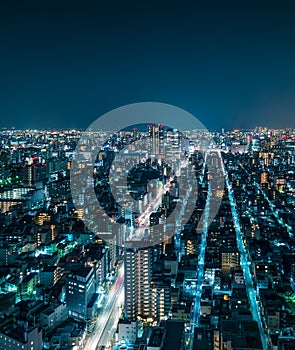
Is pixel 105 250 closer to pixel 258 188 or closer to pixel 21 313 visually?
pixel 21 313

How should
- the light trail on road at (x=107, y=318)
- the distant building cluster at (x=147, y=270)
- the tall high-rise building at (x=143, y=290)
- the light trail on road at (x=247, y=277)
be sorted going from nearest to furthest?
1. the distant building cluster at (x=147, y=270)
2. the light trail on road at (x=107, y=318)
3. the light trail on road at (x=247, y=277)
4. the tall high-rise building at (x=143, y=290)

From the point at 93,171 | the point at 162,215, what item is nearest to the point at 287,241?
the point at 162,215

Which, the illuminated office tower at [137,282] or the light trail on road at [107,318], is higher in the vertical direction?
the illuminated office tower at [137,282]

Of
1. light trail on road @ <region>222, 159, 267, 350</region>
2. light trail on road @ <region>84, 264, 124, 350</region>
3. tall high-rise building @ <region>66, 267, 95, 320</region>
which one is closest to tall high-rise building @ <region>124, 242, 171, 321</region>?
light trail on road @ <region>84, 264, 124, 350</region>

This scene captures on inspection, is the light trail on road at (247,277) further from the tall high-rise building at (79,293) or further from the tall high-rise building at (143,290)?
the tall high-rise building at (79,293)

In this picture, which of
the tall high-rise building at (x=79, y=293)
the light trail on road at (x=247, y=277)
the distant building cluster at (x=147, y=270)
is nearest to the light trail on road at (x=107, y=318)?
the distant building cluster at (x=147, y=270)

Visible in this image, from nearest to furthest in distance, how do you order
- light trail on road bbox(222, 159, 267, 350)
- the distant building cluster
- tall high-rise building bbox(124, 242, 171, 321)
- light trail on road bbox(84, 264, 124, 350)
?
the distant building cluster → light trail on road bbox(84, 264, 124, 350) → light trail on road bbox(222, 159, 267, 350) → tall high-rise building bbox(124, 242, 171, 321)

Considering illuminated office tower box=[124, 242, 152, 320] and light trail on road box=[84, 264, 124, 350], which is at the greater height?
illuminated office tower box=[124, 242, 152, 320]

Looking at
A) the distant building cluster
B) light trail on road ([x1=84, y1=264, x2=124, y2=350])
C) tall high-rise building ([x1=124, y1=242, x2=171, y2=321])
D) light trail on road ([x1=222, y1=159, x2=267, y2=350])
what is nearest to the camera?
the distant building cluster

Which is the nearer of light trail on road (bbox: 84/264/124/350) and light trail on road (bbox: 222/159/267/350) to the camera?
light trail on road (bbox: 84/264/124/350)

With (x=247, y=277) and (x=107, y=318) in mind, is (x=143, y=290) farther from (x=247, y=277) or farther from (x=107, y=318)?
(x=247, y=277)

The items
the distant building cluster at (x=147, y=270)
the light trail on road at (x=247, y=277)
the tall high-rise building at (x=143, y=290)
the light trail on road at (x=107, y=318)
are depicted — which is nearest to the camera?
the distant building cluster at (x=147, y=270)

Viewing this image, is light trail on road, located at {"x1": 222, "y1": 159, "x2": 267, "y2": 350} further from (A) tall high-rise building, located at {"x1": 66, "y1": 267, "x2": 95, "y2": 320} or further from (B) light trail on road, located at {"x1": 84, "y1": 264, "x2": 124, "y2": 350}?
(A) tall high-rise building, located at {"x1": 66, "y1": 267, "x2": 95, "y2": 320}

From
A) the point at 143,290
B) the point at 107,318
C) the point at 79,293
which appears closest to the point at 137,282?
the point at 143,290
